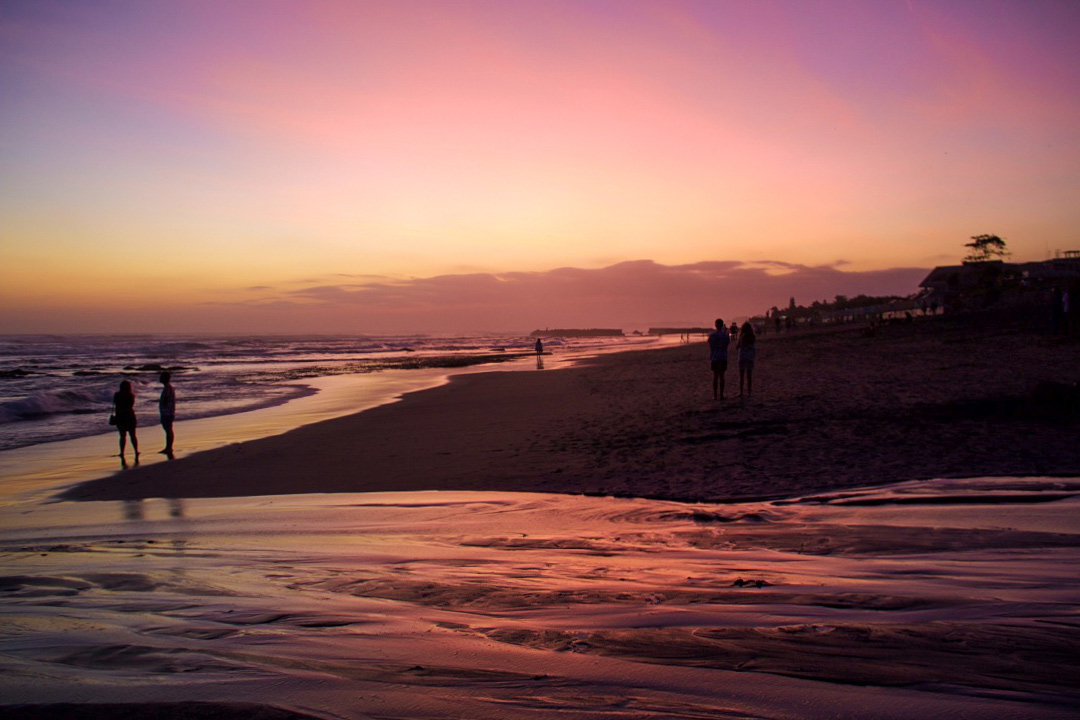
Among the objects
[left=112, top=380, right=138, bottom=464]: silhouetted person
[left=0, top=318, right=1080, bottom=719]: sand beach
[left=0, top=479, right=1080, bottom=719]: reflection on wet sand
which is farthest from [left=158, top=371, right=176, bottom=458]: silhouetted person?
[left=0, top=479, right=1080, bottom=719]: reflection on wet sand

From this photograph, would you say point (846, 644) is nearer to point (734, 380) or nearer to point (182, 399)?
point (734, 380)

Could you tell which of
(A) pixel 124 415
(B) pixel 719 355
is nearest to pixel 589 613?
(A) pixel 124 415

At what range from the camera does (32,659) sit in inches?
137

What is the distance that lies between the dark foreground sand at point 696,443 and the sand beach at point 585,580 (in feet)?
0.29

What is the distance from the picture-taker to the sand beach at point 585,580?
2863 millimetres

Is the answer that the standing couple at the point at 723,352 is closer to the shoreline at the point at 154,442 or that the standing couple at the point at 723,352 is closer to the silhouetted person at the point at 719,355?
the silhouetted person at the point at 719,355

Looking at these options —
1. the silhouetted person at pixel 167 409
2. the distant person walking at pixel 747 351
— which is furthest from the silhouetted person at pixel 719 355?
the silhouetted person at pixel 167 409

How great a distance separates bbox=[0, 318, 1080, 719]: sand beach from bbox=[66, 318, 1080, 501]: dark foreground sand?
89 millimetres

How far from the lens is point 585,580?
15.0 feet

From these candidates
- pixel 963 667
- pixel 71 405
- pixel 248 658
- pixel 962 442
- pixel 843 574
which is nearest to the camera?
pixel 963 667

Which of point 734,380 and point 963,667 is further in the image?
point 734,380

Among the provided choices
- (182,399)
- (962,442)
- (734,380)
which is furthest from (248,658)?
(182,399)

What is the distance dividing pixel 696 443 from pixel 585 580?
6.96 metres

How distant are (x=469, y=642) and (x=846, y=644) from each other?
1892 mm
